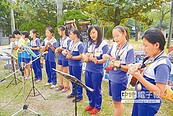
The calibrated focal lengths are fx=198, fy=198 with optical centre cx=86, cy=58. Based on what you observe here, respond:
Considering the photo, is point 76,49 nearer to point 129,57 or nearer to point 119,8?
point 129,57

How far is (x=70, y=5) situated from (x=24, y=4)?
7.89 feet

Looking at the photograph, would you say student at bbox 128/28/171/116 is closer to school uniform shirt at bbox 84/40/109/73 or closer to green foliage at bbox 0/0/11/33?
school uniform shirt at bbox 84/40/109/73

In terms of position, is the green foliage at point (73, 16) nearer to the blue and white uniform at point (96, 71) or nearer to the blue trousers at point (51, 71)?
the blue trousers at point (51, 71)

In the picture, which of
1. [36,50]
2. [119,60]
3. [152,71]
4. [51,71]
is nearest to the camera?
[152,71]

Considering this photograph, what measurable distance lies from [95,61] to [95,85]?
0.47 meters

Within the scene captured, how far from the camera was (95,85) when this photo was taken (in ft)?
11.4

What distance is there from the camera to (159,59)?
6.02ft

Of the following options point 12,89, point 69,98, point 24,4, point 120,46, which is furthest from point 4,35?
point 120,46

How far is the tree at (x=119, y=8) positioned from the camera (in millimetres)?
6852

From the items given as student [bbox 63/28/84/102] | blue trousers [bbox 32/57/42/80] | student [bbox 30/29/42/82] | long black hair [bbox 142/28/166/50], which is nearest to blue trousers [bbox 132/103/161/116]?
long black hair [bbox 142/28/166/50]

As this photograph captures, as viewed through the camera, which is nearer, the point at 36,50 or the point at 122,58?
the point at 122,58

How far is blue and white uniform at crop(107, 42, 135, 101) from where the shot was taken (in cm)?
274

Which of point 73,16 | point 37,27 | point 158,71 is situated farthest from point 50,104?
point 37,27

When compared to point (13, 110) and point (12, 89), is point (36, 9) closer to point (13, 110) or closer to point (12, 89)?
point (12, 89)
